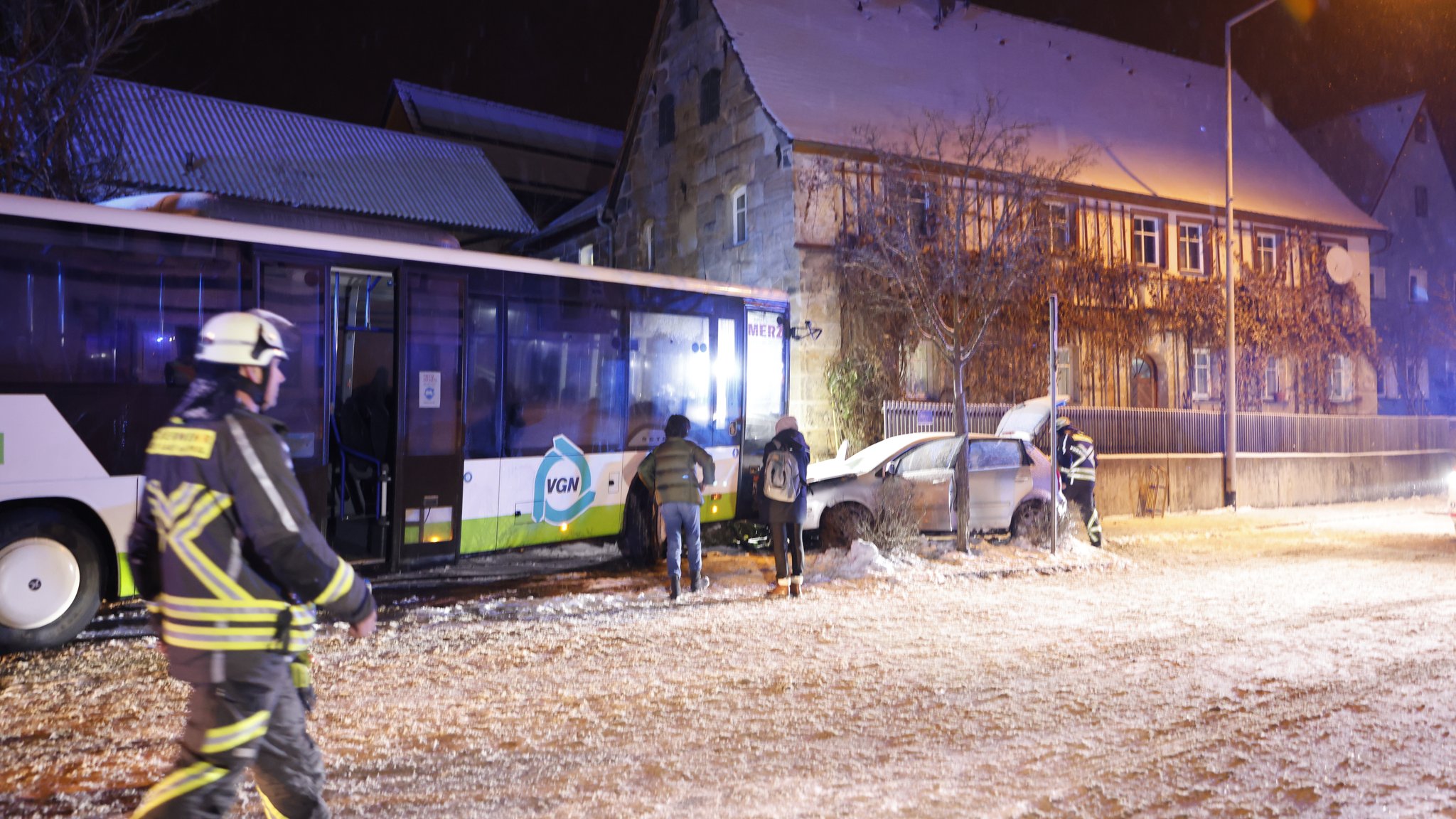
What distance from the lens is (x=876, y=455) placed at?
13.6m

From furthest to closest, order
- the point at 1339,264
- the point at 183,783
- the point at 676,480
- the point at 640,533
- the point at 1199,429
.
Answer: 1. the point at 1339,264
2. the point at 1199,429
3. the point at 640,533
4. the point at 676,480
5. the point at 183,783

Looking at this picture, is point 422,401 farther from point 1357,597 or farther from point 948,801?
point 1357,597

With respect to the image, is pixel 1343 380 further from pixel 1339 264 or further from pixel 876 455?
pixel 876 455

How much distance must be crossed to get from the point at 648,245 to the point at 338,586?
85.2 feet

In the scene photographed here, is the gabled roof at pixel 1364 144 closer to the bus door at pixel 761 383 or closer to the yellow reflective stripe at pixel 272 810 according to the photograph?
the bus door at pixel 761 383

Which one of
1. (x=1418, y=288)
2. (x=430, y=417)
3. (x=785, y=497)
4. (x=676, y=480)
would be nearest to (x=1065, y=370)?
(x=785, y=497)

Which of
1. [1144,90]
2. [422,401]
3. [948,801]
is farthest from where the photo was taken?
[1144,90]

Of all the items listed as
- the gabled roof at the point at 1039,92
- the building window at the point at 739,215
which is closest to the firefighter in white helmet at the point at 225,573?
the gabled roof at the point at 1039,92

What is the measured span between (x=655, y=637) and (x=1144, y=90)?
94.7 ft

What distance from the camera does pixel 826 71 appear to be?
955 inches

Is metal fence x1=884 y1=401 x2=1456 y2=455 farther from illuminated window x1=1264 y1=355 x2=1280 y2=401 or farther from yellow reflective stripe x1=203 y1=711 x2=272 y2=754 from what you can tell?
yellow reflective stripe x1=203 y1=711 x2=272 y2=754

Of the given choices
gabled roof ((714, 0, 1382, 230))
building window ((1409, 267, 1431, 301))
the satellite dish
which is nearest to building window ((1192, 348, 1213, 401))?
gabled roof ((714, 0, 1382, 230))

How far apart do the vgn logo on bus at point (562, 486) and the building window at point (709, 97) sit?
15.9m

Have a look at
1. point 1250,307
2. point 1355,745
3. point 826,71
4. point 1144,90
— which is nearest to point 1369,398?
point 1250,307
